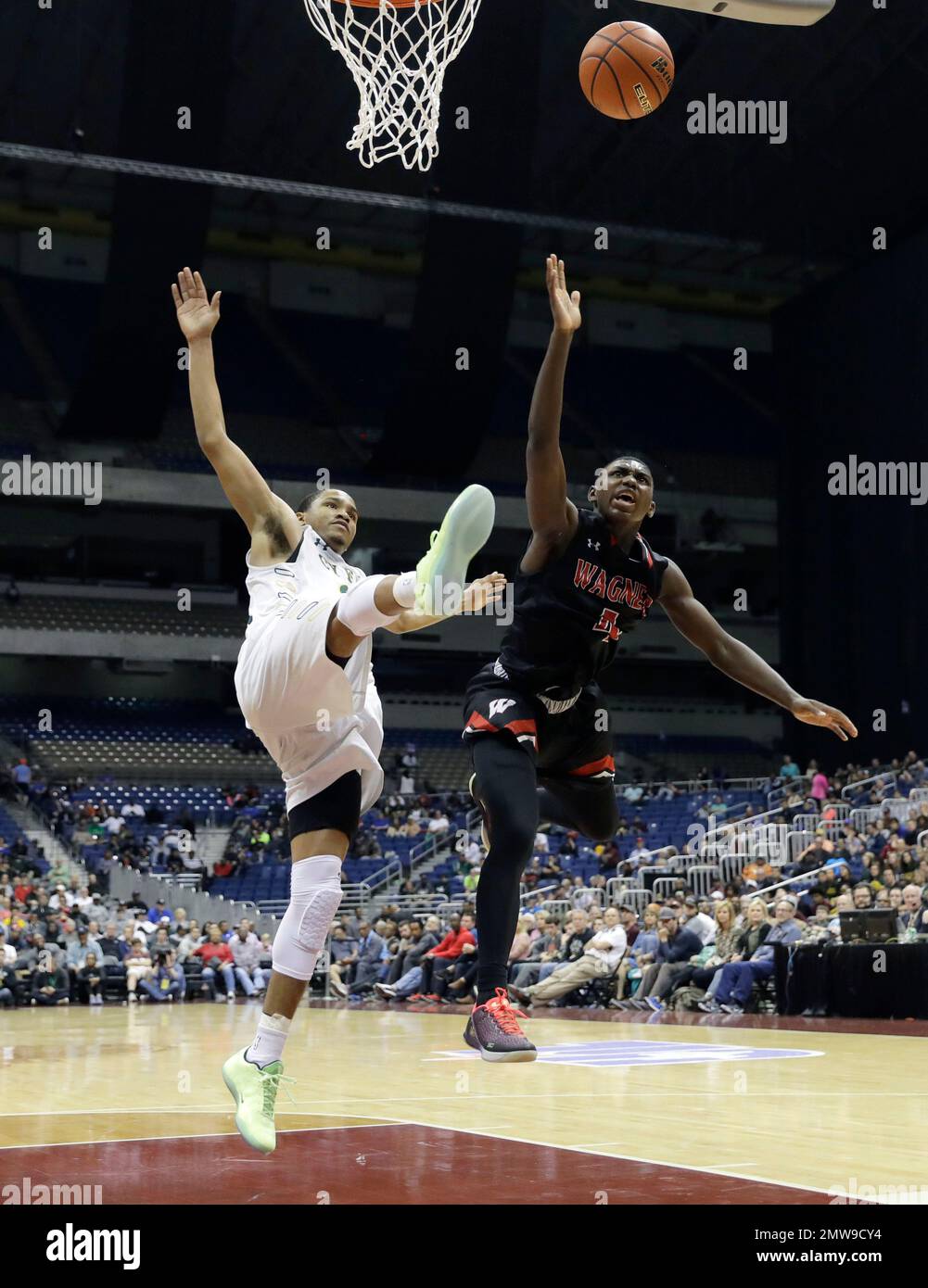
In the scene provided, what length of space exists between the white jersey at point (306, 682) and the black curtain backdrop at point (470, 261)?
71.2 ft

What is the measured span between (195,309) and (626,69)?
402cm

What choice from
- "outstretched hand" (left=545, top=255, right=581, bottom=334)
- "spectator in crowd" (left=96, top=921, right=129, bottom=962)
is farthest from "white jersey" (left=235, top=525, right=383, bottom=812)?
"spectator in crowd" (left=96, top=921, right=129, bottom=962)

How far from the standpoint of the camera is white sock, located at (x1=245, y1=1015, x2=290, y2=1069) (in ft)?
14.9

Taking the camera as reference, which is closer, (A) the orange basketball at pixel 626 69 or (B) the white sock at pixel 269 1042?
(B) the white sock at pixel 269 1042

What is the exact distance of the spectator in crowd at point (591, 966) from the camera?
14945 mm

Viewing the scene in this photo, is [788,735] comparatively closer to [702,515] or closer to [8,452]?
[702,515]

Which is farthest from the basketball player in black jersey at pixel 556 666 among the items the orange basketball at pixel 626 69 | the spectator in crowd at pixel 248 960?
the spectator in crowd at pixel 248 960

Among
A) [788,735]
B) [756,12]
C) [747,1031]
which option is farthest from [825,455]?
[756,12]

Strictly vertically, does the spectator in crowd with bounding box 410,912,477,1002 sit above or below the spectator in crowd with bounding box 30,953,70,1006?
above

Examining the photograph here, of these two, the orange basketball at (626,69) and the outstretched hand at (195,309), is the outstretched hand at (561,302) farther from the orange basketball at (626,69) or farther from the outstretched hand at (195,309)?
the orange basketball at (626,69)

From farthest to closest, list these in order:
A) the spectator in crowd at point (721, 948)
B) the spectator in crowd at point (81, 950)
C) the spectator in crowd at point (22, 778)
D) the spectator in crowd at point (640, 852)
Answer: the spectator in crowd at point (22, 778) → the spectator in crowd at point (640, 852) → the spectator in crowd at point (81, 950) → the spectator in crowd at point (721, 948)

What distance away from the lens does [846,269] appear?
30.0 meters

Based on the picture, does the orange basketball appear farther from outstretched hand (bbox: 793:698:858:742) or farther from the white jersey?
the white jersey

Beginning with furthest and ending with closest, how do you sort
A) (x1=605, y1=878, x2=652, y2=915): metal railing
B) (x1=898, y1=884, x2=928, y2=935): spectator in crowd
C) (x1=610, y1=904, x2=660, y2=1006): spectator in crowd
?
1. (x1=605, y1=878, x2=652, y2=915): metal railing
2. (x1=610, y1=904, x2=660, y2=1006): spectator in crowd
3. (x1=898, y1=884, x2=928, y2=935): spectator in crowd
